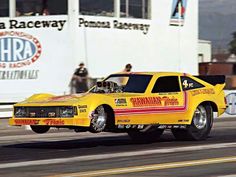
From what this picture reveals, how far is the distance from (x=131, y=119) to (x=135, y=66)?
16.4 m

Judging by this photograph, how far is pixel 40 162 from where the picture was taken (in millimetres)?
12156

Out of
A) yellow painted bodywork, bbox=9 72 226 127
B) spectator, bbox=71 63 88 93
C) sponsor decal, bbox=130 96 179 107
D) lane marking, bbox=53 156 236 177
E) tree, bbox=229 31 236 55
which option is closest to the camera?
lane marking, bbox=53 156 236 177

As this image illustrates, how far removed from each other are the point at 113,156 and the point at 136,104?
1.95 meters

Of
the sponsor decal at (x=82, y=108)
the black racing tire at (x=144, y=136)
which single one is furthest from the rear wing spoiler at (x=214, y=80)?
the sponsor decal at (x=82, y=108)

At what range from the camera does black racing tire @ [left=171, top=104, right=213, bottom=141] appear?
1584cm

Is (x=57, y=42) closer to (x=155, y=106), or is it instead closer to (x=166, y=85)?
(x=166, y=85)

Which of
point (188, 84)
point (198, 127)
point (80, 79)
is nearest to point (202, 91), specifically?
point (188, 84)

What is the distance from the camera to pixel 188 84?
16031 millimetres

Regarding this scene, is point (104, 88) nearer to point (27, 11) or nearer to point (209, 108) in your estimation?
point (209, 108)

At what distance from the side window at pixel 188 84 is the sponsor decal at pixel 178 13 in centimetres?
1647

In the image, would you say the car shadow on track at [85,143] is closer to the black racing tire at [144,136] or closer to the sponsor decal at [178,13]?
the black racing tire at [144,136]

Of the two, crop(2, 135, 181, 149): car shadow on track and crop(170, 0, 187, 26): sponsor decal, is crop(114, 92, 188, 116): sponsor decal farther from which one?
crop(170, 0, 187, 26): sponsor decal

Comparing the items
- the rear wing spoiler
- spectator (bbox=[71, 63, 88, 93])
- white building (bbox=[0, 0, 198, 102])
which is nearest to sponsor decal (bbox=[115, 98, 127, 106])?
the rear wing spoiler

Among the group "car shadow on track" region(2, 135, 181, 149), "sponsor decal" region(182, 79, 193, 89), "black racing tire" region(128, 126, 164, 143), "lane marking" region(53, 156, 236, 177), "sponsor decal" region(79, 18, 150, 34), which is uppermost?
"sponsor decal" region(79, 18, 150, 34)
